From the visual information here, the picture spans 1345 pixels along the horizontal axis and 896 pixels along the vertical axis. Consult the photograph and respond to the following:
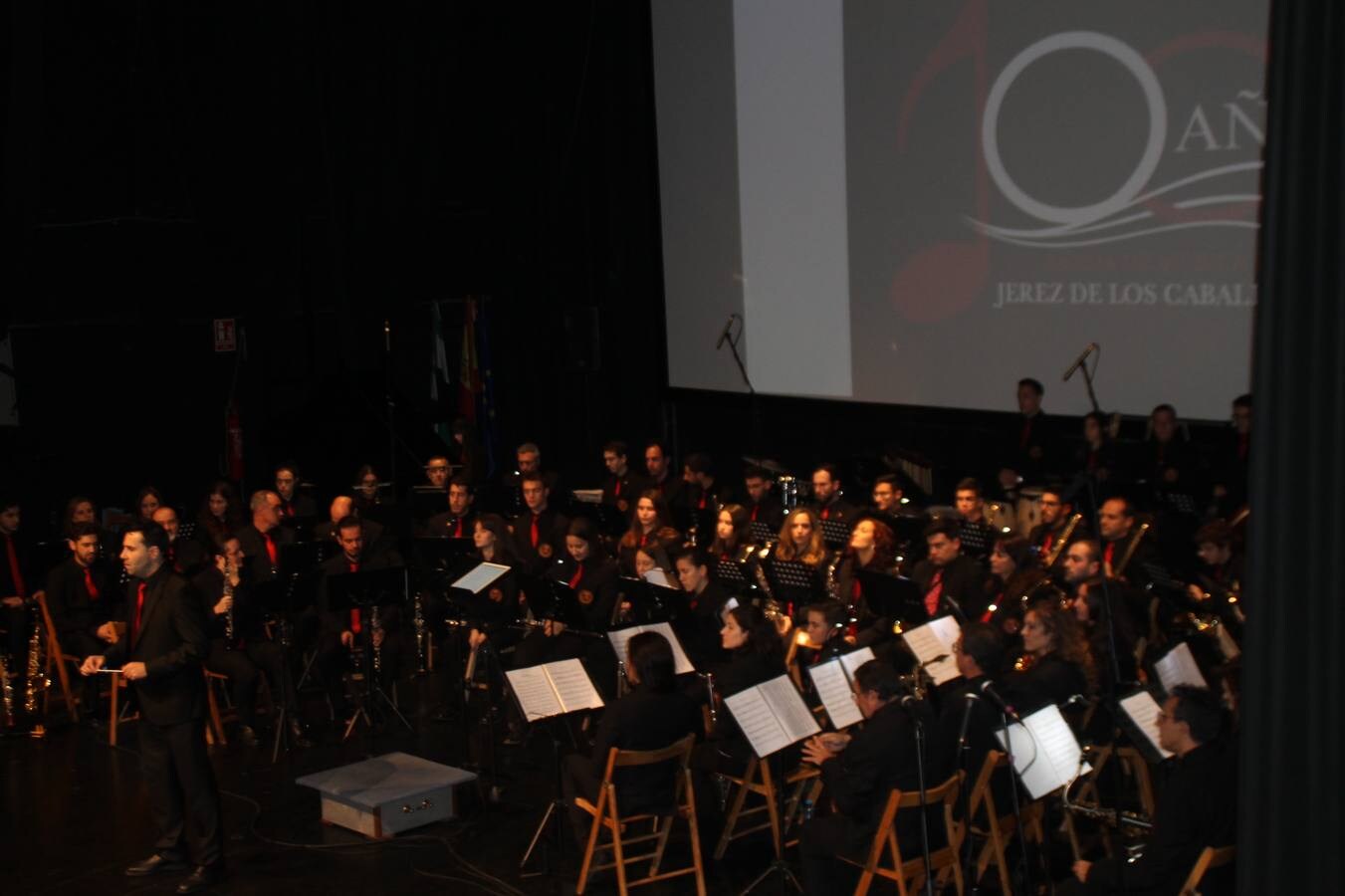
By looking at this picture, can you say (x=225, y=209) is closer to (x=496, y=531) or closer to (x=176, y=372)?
(x=176, y=372)

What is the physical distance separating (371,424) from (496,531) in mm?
5155

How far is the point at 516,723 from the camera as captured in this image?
965cm

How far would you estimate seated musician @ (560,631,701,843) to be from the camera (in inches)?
273

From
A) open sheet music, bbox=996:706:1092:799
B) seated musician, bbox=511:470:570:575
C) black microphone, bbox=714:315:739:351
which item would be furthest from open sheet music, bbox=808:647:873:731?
black microphone, bbox=714:315:739:351

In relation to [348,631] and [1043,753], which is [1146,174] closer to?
[1043,753]

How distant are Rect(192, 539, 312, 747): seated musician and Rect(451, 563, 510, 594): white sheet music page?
149 cm

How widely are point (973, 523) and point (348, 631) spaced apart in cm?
436

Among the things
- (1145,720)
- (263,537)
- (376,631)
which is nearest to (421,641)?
(376,631)

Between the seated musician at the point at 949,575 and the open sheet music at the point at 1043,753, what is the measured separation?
8.83 feet

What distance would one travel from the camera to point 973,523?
384 inches

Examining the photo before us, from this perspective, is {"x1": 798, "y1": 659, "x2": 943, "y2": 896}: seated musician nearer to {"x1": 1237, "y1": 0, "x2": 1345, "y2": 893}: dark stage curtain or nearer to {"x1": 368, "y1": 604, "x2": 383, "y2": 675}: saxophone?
{"x1": 1237, "y1": 0, "x2": 1345, "y2": 893}: dark stage curtain

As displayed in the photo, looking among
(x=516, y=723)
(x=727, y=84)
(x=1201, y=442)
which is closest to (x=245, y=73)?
(x=727, y=84)

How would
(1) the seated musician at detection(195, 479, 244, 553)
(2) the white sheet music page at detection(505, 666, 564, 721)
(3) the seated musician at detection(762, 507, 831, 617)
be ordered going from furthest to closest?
1. (1) the seated musician at detection(195, 479, 244, 553)
2. (3) the seated musician at detection(762, 507, 831, 617)
3. (2) the white sheet music page at detection(505, 666, 564, 721)

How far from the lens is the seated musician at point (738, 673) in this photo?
7449mm
